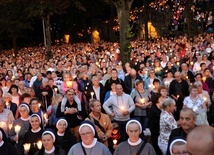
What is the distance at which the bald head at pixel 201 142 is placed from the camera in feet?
6.75

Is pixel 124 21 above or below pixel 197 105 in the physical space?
above

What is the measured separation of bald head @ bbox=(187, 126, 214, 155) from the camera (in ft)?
6.75

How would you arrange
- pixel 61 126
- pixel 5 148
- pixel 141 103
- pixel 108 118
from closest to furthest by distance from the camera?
pixel 5 148 < pixel 61 126 < pixel 108 118 < pixel 141 103

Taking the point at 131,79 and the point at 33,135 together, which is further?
the point at 131,79

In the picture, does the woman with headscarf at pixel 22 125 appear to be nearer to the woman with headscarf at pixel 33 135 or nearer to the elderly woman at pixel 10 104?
the woman with headscarf at pixel 33 135

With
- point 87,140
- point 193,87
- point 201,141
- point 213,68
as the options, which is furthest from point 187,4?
point 201,141

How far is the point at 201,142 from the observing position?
2.07 metres

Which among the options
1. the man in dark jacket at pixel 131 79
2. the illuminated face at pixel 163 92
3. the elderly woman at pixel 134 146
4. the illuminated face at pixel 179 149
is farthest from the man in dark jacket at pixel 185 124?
the man in dark jacket at pixel 131 79

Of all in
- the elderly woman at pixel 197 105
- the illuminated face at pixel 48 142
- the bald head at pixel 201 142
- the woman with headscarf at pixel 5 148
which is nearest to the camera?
the bald head at pixel 201 142

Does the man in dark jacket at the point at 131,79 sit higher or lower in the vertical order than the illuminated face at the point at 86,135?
higher

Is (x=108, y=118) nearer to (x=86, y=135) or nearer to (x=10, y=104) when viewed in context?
(x=86, y=135)

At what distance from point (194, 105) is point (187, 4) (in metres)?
21.4

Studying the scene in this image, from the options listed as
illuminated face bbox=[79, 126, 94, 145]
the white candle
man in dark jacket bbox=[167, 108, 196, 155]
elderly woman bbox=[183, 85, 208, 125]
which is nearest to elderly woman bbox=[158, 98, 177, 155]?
elderly woman bbox=[183, 85, 208, 125]

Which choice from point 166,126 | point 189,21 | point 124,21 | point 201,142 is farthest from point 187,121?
point 189,21
